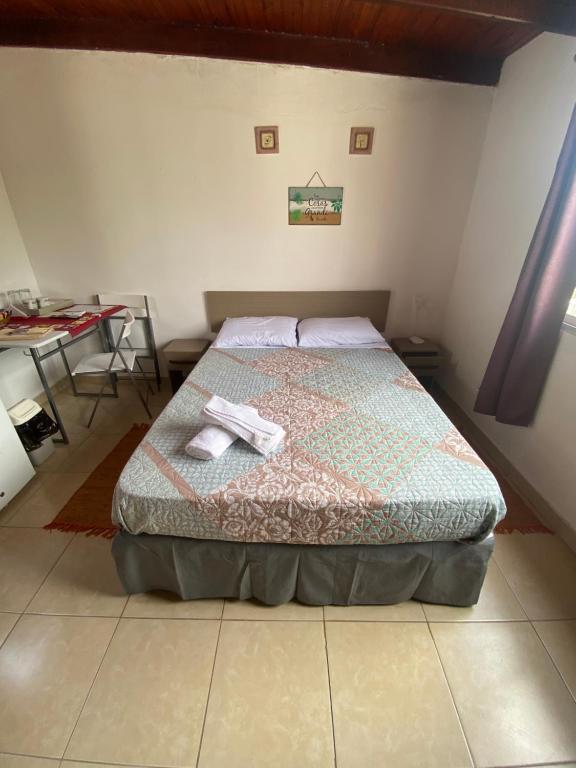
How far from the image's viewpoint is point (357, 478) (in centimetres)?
126

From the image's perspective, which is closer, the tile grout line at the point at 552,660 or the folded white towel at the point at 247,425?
the tile grout line at the point at 552,660

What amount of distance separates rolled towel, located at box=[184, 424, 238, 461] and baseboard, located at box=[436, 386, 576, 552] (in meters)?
1.70

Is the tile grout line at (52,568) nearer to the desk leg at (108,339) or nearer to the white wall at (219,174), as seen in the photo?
the desk leg at (108,339)

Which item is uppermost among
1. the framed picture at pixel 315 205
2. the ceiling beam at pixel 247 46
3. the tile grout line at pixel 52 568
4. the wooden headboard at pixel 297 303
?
the ceiling beam at pixel 247 46

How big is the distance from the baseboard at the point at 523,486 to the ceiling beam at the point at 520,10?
215 cm

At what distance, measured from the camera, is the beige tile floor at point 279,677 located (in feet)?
3.33

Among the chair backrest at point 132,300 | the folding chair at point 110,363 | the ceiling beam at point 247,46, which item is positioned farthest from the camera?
the chair backrest at point 132,300

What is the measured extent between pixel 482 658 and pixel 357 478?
798mm

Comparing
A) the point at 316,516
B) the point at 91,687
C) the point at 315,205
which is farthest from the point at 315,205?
the point at 91,687

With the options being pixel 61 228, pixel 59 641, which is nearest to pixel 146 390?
pixel 61 228

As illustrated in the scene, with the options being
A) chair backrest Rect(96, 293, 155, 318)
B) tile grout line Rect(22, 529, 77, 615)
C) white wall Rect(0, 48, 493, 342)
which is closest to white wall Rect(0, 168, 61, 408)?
white wall Rect(0, 48, 493, 342)

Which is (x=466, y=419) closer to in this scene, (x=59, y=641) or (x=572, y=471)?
(x=572, y=471)

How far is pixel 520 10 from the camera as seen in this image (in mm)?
1453

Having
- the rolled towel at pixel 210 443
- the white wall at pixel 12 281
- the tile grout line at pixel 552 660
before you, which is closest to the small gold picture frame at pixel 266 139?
the white wall at pixel 12 281
